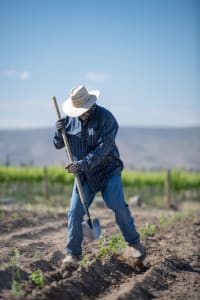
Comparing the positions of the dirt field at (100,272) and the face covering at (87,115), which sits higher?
the face covering at (87,115)

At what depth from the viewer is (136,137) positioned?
98.7 meters

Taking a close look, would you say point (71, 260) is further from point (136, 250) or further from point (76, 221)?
point (136, 250)

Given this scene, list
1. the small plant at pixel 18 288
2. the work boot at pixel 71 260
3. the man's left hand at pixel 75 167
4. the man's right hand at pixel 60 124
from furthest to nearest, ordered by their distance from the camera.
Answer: the man's right hand at pixel 60 124 → the work boot at pixel 71 260 → the man's left hand at pixel 75 167 → the small plant at pixel 18 288

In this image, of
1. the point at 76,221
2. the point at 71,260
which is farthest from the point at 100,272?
the point at 76,221

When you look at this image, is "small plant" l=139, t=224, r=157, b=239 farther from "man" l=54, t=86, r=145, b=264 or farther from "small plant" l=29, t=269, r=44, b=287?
"small plant" l=29, t=269, r=44, b=287

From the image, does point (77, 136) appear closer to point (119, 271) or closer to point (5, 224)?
point (119, 271)

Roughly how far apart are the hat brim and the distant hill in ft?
255

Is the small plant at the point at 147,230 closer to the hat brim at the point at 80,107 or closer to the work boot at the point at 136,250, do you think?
the work boot at the point at 136,250

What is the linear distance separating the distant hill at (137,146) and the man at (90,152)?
77800mm

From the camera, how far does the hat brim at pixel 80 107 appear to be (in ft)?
21.4

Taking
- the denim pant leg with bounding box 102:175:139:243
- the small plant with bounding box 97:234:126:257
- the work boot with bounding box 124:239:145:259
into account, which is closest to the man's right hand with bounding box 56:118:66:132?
the denim pant leg with bounding box 102:175:139:243

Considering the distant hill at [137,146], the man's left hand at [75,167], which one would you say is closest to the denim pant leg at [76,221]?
the man's left hand at [75,167]

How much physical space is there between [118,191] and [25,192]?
71.3 ft

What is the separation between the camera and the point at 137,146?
93.9 m
